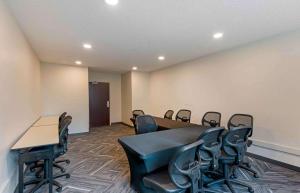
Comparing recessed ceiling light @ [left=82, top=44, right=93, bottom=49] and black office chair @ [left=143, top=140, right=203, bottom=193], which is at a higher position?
recessed ceiling light @ [left=82, top=44, right=93, bottom=49]

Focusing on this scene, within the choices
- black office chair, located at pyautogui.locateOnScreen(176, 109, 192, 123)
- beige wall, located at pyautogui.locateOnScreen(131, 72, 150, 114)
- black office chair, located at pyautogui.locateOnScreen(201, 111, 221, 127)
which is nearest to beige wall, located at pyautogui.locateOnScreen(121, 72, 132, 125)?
beige wall, located at pyautogui.locateOnScreen(131, 72, 150, 114)

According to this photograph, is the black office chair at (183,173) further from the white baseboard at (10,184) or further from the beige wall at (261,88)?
the beige wall at (261,88)

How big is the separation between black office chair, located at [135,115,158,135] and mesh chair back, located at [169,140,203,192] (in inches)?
70.4

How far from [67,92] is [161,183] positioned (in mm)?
5686

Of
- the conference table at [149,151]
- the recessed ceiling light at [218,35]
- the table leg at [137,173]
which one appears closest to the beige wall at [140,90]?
the recessed ceiling light at [218,35]

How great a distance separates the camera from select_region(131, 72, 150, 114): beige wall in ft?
25.1

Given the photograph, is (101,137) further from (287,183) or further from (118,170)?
(287,183)

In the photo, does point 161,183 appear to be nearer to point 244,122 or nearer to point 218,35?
point 244,122

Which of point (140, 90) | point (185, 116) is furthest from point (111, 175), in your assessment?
point (140, 90)

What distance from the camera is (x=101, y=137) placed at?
19.3 ft

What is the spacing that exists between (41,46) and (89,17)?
2291mm

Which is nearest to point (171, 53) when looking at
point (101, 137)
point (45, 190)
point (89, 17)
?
point (89, 17)

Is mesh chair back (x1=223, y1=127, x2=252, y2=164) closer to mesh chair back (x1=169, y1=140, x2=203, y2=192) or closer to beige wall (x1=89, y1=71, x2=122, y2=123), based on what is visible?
mesh chair back (x1=169, y1=140, x2=203, y2=192)

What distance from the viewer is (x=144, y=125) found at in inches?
139
